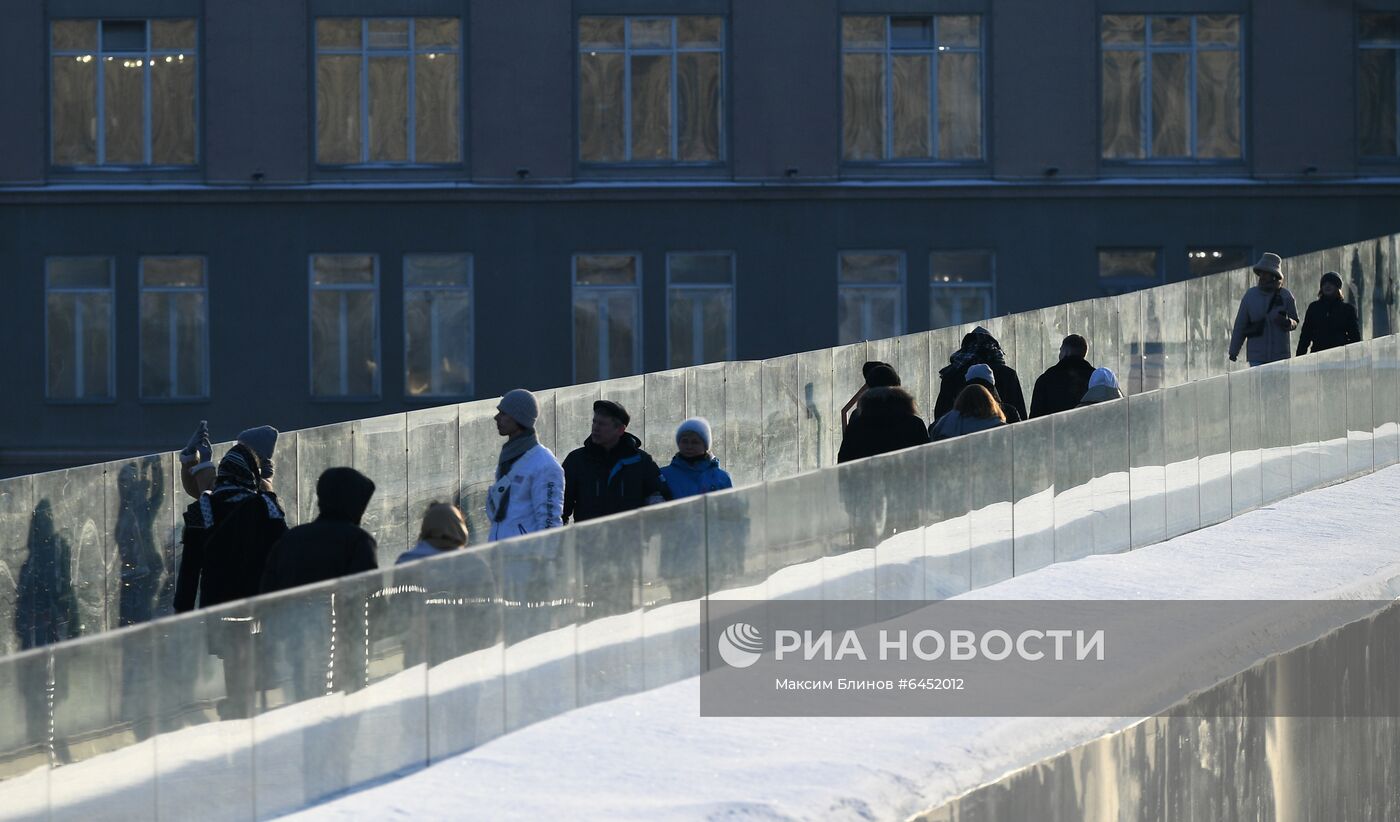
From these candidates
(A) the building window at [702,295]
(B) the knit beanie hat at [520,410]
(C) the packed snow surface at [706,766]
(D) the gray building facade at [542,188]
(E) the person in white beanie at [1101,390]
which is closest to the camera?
(C) the packed snow surface at [706,766]

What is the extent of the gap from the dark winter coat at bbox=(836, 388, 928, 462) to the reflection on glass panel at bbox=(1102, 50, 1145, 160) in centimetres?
2027

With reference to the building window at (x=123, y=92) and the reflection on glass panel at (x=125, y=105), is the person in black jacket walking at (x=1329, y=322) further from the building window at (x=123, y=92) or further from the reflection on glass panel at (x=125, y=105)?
the reflection on glass panel at (x=125, y=105)

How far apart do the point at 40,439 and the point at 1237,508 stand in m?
20.6

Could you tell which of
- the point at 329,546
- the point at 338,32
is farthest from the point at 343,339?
the point at 329,546

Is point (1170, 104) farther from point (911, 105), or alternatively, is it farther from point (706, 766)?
point (706, 766)

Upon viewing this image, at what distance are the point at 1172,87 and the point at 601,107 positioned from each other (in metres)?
8.42

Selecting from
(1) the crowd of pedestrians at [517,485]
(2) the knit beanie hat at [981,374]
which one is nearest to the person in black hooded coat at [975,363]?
(1) the crowd of pedestrians at [517,485]

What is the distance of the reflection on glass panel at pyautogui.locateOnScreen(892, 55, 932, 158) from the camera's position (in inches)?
1212

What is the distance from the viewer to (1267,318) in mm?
17609

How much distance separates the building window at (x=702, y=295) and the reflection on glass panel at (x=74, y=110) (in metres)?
8.56

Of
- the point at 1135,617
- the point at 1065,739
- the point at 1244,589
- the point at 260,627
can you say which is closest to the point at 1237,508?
the point at 1244,589

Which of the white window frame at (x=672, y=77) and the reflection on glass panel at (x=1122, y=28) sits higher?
the reflection on glass panel at (x=1122, y=28)

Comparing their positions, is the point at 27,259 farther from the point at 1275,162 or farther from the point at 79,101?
the point at 1275,162

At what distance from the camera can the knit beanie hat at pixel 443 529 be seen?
8.50 metres
